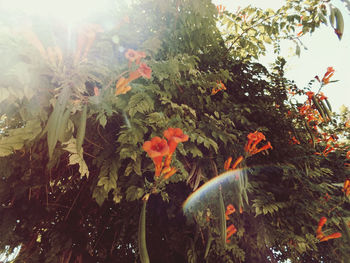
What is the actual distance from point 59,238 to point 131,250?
758 millimetres

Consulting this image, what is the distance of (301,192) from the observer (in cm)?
256

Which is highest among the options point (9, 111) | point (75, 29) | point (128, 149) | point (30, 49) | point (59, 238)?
point (75, 29)

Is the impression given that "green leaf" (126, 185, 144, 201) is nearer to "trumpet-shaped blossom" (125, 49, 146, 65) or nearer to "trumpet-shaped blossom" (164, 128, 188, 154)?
"trumpet-shaped blossom" (164, 128, 188, 154)

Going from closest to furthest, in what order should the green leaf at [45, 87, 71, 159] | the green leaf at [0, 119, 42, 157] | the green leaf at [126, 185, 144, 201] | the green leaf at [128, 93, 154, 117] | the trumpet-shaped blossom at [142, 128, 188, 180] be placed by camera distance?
the green leaf at [45, 87, 71, 159]
the trumpet-shaped blossom at [142, 128, 188, 180]
the green leaf at [0, 119, 42, 157]
the green leaf at [128, 93, 154, 117]
the green leaf at [126, 185, 144, 201]

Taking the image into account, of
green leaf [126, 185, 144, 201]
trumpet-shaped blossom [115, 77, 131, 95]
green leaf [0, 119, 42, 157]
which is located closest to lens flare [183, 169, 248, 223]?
green leaf [126, 185, 144, 201]

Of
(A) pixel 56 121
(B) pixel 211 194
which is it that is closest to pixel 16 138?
(A) pixel 56 121

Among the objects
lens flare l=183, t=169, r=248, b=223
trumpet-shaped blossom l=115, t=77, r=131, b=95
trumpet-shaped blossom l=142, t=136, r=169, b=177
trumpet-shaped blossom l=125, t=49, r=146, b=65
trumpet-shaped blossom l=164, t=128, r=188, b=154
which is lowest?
lens flare l=183, t=169, r=248, b=223

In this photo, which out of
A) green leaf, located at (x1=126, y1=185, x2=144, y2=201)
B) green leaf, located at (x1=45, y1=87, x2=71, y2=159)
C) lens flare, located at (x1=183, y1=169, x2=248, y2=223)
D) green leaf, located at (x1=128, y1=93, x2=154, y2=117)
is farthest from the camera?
lens flare, located at (x1=183, y1=169, x2=248, y2=223)

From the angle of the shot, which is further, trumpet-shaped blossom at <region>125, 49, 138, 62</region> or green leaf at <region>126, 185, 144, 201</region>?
green leaf at <region>126, 185, 144, 201</region>

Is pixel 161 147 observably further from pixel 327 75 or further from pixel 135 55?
pixel 327 75

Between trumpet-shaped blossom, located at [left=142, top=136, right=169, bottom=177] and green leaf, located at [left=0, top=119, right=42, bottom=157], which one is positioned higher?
trumpet-shaped blossom, located at [left=142, top=136, right=169, bottom=177]

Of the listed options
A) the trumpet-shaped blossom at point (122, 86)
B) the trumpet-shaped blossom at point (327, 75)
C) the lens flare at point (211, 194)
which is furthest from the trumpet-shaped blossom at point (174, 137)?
the trumpet-shaped blossom at point (327, 75)

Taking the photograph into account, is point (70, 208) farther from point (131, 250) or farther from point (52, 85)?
point (52, 85)

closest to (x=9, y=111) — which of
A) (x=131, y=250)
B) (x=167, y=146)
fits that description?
(x=167, y=146)
